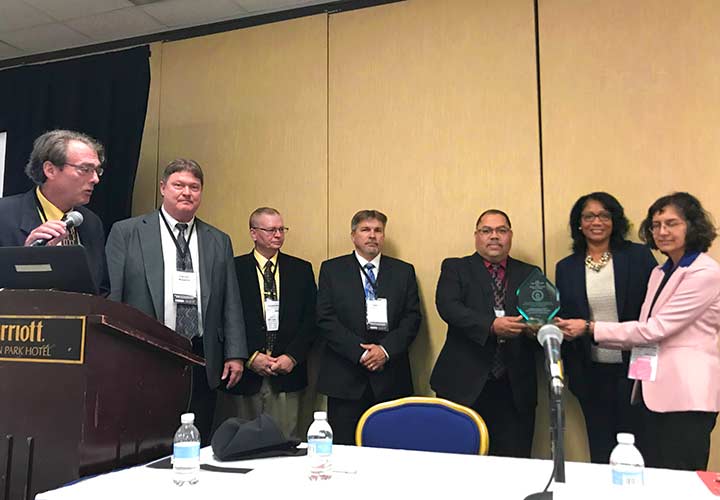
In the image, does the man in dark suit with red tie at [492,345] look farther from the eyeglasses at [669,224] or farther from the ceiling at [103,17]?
the ceiling at [103,17]

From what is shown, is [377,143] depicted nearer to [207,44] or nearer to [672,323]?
[207,44]

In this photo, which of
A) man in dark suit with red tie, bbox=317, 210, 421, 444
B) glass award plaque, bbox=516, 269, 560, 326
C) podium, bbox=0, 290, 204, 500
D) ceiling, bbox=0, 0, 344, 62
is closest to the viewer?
podium, bbox=0, 290, 204, 500

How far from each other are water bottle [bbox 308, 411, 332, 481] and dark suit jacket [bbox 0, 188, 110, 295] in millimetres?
1081

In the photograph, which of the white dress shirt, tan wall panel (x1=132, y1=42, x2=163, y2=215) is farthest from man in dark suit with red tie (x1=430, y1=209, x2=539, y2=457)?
tan wall panel (x1=132, y1=42, x2=163, y2=215)

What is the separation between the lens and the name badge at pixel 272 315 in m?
3.62

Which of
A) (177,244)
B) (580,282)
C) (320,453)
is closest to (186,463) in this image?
(320,453)

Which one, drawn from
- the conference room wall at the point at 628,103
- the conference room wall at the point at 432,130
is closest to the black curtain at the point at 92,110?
the conference room wall at the point at 432,130

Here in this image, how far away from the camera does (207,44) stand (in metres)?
4.67

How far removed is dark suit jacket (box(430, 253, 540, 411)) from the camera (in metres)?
3.36

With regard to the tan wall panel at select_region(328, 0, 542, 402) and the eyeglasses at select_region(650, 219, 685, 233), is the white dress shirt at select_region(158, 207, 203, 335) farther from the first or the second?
the eyeglasses at select_region(650, 219, 685, 233)

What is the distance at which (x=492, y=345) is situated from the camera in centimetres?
338

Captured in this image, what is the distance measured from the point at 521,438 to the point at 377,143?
2056 mm

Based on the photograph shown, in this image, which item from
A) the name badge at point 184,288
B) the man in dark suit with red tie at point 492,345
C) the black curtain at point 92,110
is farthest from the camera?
the black curtain at point 92,110

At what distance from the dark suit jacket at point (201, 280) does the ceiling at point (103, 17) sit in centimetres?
205
